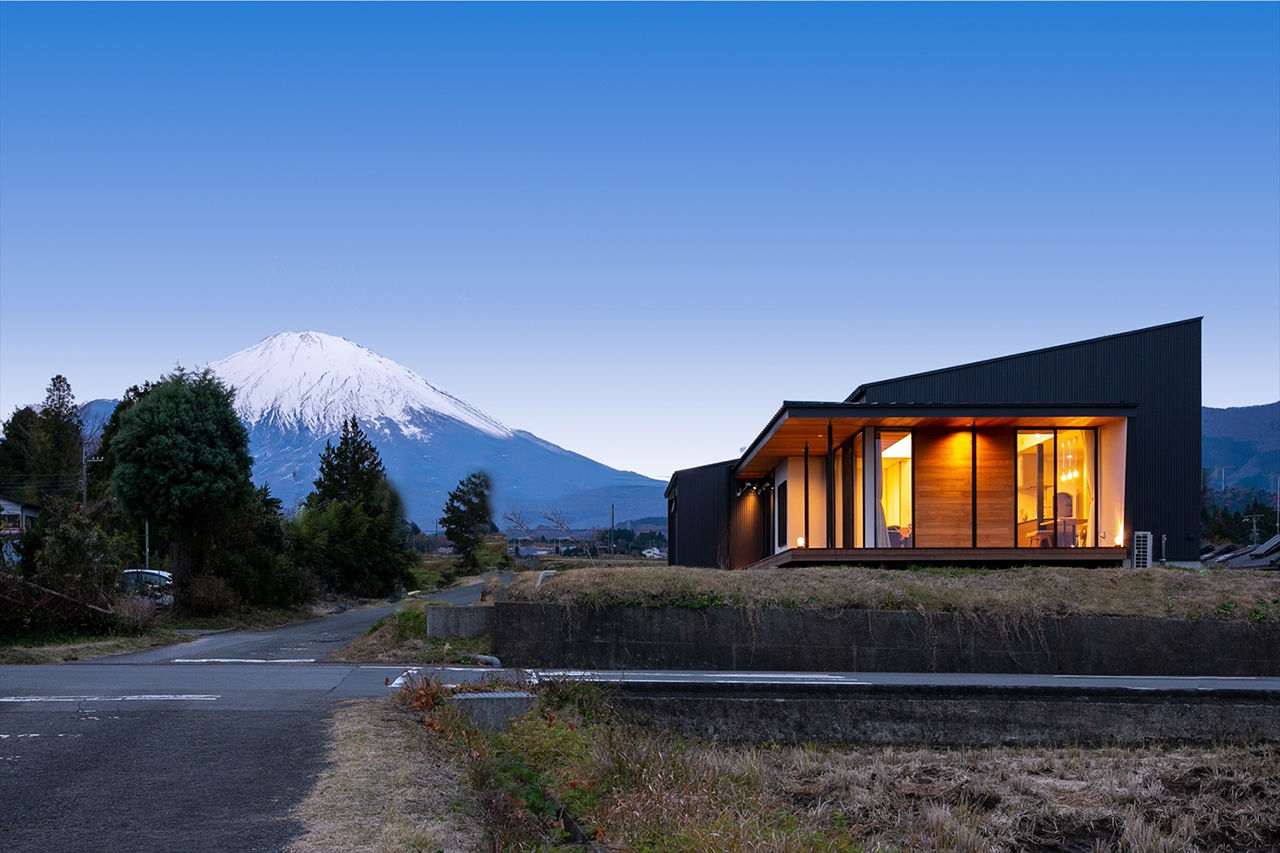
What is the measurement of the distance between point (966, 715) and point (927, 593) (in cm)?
417

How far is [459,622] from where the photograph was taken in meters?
16.2

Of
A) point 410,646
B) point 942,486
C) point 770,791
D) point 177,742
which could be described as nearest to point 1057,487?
point 942,486

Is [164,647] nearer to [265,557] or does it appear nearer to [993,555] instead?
[265,557]

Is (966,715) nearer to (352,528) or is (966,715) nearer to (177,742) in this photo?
(177,742)

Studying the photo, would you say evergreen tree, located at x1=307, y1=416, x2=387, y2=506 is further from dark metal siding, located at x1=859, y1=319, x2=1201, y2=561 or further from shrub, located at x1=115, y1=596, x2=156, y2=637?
shrub, located at x1=115, y1=596, x2=156, y2=637

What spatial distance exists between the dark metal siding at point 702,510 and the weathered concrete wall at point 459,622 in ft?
63.8

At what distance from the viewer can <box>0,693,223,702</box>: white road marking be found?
10.0 meters

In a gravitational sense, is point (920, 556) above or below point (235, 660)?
above

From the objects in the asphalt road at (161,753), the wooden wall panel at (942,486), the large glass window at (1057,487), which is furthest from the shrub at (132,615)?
the large glass window at (1057,487)

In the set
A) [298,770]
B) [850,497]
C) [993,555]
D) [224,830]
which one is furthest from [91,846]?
[850,497]

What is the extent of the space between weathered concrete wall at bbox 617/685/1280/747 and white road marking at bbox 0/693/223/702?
3.79 meters

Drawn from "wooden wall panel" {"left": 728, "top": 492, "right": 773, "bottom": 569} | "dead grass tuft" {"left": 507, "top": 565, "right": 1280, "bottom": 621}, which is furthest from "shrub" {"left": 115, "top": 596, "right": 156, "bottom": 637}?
"wooden wall panel" {"left": 728, "top": 492, "right": 773, "bottom": 569}

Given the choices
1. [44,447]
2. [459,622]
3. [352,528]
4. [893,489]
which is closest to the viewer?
[459,622]

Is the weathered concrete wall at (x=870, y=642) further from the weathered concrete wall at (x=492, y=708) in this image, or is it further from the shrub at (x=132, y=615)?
the shrub at (x=132, y=615)
